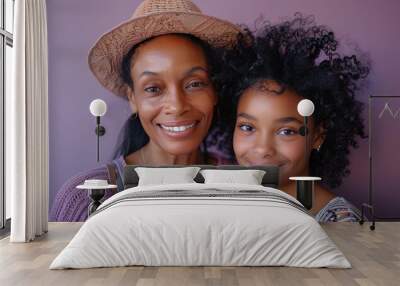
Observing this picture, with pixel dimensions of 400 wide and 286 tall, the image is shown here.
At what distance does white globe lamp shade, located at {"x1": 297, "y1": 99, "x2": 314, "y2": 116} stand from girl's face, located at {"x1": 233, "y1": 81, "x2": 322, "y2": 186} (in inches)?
11.0

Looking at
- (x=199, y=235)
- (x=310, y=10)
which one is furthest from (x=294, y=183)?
(x=199, y=235)

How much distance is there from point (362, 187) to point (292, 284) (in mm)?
3817

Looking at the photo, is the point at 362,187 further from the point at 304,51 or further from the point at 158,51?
the point at 158,51

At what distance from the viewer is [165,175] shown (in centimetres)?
679

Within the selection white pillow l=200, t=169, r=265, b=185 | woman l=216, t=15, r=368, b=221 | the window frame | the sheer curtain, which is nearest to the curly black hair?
woman l=216, t=15, r=368, b=221

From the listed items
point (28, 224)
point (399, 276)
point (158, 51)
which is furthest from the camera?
point (158, 51)

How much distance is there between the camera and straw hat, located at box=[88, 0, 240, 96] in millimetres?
7273

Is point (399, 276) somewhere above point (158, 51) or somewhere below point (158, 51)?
below

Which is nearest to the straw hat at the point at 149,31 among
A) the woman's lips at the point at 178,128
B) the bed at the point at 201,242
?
the woman's lips at the point at 178,128

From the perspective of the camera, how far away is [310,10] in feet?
24.8

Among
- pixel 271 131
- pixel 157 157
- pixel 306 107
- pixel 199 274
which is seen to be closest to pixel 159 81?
pixel 157 157

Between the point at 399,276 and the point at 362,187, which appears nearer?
the point at 399,276

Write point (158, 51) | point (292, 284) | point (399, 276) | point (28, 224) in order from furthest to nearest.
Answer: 1. point (158, 51)
2. point (28, 224)
3. point (399, 276)
4. point (292, 284)

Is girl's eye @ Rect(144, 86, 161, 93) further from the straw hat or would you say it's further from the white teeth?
the white teeth
